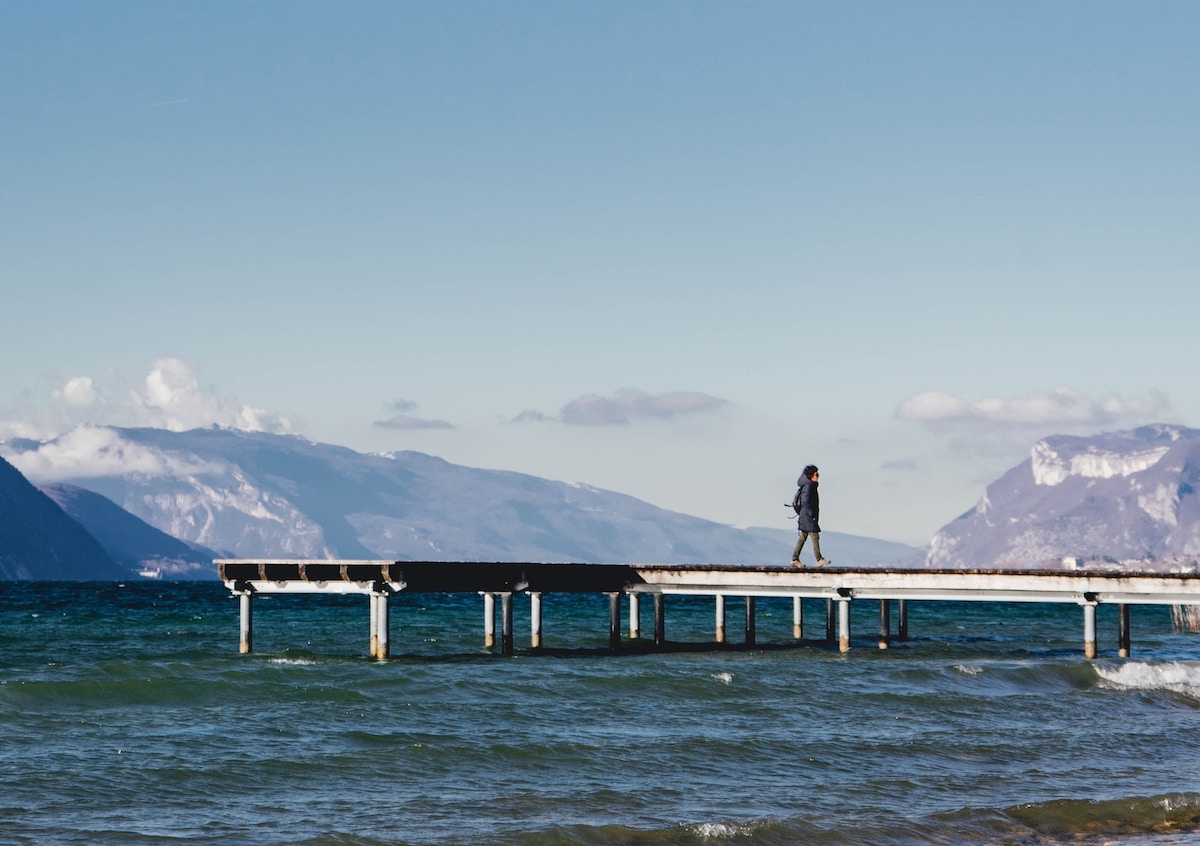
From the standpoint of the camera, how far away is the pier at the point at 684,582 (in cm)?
3591

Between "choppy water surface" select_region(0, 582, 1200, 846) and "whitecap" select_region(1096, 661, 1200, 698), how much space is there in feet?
0.31

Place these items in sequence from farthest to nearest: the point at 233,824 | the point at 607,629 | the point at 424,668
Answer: the point at 607,629 → the point at 424,668 → the point at 233,824

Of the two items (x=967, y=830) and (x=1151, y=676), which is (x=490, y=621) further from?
(x=967, y=830)

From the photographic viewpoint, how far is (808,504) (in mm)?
36656

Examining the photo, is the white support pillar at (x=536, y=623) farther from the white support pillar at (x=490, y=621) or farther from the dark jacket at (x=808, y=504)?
the dark jacket at (x=808, y=504)

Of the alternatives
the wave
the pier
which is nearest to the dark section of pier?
the pier

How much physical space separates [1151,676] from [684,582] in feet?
39.2

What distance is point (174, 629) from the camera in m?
65.2

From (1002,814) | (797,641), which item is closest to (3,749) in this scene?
(1002,814)

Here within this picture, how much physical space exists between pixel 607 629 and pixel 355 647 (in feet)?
51.2

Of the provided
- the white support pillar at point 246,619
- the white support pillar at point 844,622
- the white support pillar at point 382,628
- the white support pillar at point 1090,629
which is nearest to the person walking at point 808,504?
the white support pillar at point 844,622

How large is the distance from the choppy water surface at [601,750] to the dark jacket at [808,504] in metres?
3.48

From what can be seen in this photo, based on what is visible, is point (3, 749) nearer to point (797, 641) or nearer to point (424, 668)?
point (424, 668)

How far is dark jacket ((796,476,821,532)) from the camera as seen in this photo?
3650 cm
